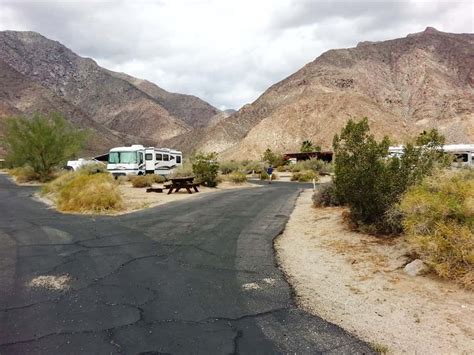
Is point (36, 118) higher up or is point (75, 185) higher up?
→ point (36, 118)

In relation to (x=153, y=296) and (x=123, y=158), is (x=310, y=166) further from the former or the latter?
(x=153, y=296)

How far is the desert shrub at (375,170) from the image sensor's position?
A: 32.8 ft

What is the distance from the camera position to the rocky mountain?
133m

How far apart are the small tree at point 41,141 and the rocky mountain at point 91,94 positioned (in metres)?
89.5

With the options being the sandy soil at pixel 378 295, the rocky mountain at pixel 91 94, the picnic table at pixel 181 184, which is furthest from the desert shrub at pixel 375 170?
the rocky mountain at pixel 91 94

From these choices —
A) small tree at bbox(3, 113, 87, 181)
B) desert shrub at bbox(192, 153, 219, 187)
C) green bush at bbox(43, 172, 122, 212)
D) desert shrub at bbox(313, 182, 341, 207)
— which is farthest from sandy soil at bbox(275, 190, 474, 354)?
small tree at bbox(3, 113, 87, 181)

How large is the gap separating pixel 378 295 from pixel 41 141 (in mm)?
35650

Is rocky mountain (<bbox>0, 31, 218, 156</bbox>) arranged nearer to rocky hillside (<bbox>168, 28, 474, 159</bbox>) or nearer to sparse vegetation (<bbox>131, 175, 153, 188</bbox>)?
rocky hillside (<bbox>168, 28, 474, 159</bbox>)

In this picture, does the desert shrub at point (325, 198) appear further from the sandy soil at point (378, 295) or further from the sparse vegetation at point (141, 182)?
the sparse vegetation at point (141, 182)

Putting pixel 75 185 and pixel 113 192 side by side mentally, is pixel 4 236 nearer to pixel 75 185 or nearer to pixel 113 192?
pixel 113 192

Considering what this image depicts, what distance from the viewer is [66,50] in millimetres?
174375

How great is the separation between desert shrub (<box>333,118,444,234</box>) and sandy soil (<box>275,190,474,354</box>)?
0.72 m

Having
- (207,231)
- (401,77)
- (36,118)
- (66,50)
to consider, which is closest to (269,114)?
(401,77)

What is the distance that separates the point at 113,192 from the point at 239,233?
7400 millimetres
